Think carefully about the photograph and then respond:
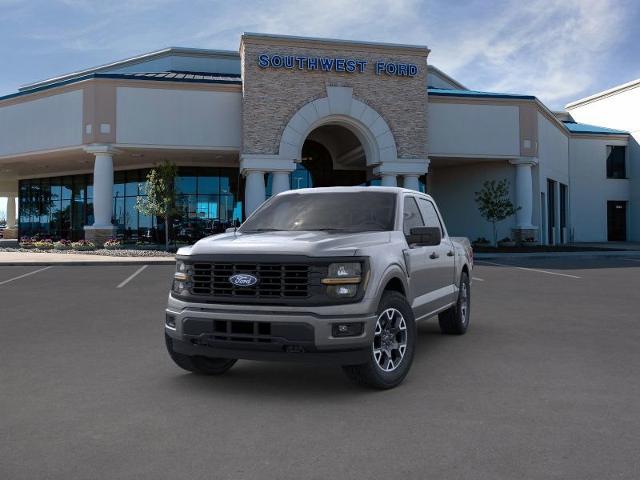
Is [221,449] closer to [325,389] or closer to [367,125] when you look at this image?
[325,389]

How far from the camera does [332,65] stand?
28.2 meters

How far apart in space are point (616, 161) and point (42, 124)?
37.4m

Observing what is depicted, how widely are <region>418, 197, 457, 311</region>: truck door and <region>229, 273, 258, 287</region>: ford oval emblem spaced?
2443 millimetres

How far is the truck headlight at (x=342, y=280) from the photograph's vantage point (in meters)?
5.04

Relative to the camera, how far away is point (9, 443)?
407 cm

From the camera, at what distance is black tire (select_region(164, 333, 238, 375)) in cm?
567

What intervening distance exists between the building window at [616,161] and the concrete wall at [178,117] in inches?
1104

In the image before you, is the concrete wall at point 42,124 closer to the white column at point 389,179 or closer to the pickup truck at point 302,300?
the white column at point 389,179

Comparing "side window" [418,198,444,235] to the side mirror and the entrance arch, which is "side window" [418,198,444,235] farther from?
the entrance arch

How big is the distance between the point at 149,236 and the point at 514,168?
21.0m

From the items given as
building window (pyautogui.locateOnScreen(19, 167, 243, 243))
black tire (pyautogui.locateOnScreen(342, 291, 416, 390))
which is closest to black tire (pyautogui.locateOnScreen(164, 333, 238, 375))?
black tire (pyautogui.locateOnScreen(342, 291, 416, 390))

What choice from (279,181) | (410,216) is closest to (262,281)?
(410,216)

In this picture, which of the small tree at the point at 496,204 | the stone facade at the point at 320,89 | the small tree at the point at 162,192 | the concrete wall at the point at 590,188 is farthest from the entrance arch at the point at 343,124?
the concrete wall at the point at 590,188

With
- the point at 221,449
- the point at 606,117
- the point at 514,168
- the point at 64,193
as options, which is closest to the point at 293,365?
the point at 221,449
